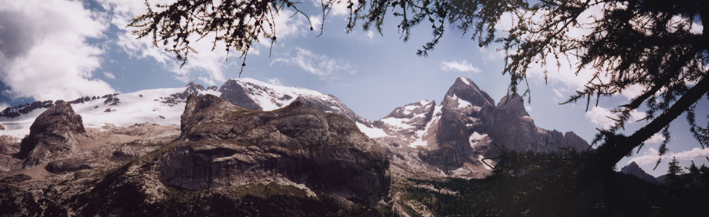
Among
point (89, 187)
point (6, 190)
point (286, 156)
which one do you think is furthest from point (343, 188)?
point (6, 190)

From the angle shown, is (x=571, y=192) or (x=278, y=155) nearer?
(x=571, y=192)

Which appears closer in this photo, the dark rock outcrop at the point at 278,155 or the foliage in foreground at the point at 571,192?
the foliage in foreground at the point at 571,192

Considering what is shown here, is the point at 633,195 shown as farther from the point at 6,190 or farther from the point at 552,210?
the point at 6,190

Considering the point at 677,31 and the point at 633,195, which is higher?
the point at 677,31

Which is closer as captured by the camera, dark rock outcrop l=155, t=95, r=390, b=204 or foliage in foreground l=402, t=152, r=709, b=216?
foliage in foreground l=402, t=152, r=709, b=216
